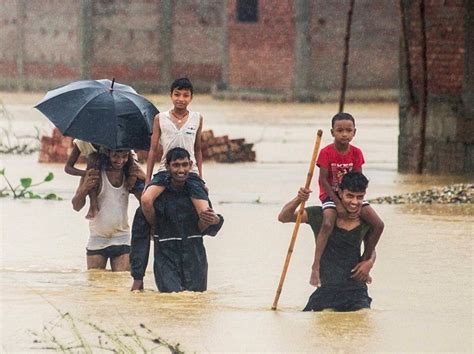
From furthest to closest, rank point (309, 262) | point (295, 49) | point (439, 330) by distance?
point (295, 49)
point (309, 262)
point (439, 330)

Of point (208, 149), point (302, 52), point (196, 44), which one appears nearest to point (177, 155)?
point (208, 149)

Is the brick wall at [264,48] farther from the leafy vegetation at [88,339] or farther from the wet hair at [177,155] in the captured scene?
the leafy vegetation at [88,339]

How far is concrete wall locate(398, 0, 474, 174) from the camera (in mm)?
18766

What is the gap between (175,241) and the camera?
9984 mm

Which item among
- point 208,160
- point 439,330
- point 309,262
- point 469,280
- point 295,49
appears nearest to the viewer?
point 439,330

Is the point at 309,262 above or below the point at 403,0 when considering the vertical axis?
below

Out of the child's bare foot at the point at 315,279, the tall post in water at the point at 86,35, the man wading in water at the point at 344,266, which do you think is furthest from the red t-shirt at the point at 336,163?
the tall post in water at the point at 86,35

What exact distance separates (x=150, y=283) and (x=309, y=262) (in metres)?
1.42

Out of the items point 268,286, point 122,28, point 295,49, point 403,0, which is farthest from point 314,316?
point 122,28

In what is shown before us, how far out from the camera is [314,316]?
901 centimetres

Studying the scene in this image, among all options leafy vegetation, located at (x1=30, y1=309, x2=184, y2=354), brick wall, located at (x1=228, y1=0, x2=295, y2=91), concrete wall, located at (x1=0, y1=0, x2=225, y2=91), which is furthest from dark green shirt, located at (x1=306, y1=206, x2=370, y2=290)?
concrete wall, located at (x1=0, y1=0, x2=225, y2=91)

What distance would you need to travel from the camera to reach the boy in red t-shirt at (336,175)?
30.2ft

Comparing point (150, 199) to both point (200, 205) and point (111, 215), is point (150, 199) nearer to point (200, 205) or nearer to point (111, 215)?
point (200, 205)

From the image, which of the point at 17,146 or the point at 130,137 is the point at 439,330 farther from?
the point at 17,146
